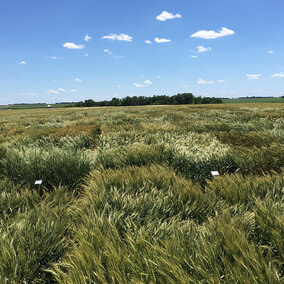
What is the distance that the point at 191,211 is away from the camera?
221 centimetres

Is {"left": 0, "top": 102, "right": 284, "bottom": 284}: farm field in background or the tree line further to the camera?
the tree line

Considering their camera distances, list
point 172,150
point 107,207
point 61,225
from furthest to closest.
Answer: point 172,150
point 107,207
point 61,225

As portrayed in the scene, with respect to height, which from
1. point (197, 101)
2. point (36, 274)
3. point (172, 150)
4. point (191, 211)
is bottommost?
point (36, 274)

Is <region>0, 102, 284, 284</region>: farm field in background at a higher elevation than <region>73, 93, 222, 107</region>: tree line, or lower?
lower

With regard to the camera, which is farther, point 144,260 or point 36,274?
point 36,274

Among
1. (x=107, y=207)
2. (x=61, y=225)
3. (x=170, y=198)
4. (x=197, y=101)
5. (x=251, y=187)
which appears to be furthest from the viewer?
(x=197, y=101)

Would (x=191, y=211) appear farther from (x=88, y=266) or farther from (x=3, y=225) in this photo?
(x=3, y=225)

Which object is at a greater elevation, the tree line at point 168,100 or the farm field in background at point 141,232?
the tree line at point 168,100

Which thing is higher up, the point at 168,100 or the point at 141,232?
the point at 168,100

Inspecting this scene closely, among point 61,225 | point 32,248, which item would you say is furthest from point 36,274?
point 61,225

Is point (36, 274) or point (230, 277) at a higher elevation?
point (230, 277)

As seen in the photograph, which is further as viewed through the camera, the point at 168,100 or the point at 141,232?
the point at 168,100

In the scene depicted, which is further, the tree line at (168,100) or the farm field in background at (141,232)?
the tree line at (168,100)

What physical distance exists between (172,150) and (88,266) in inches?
131
